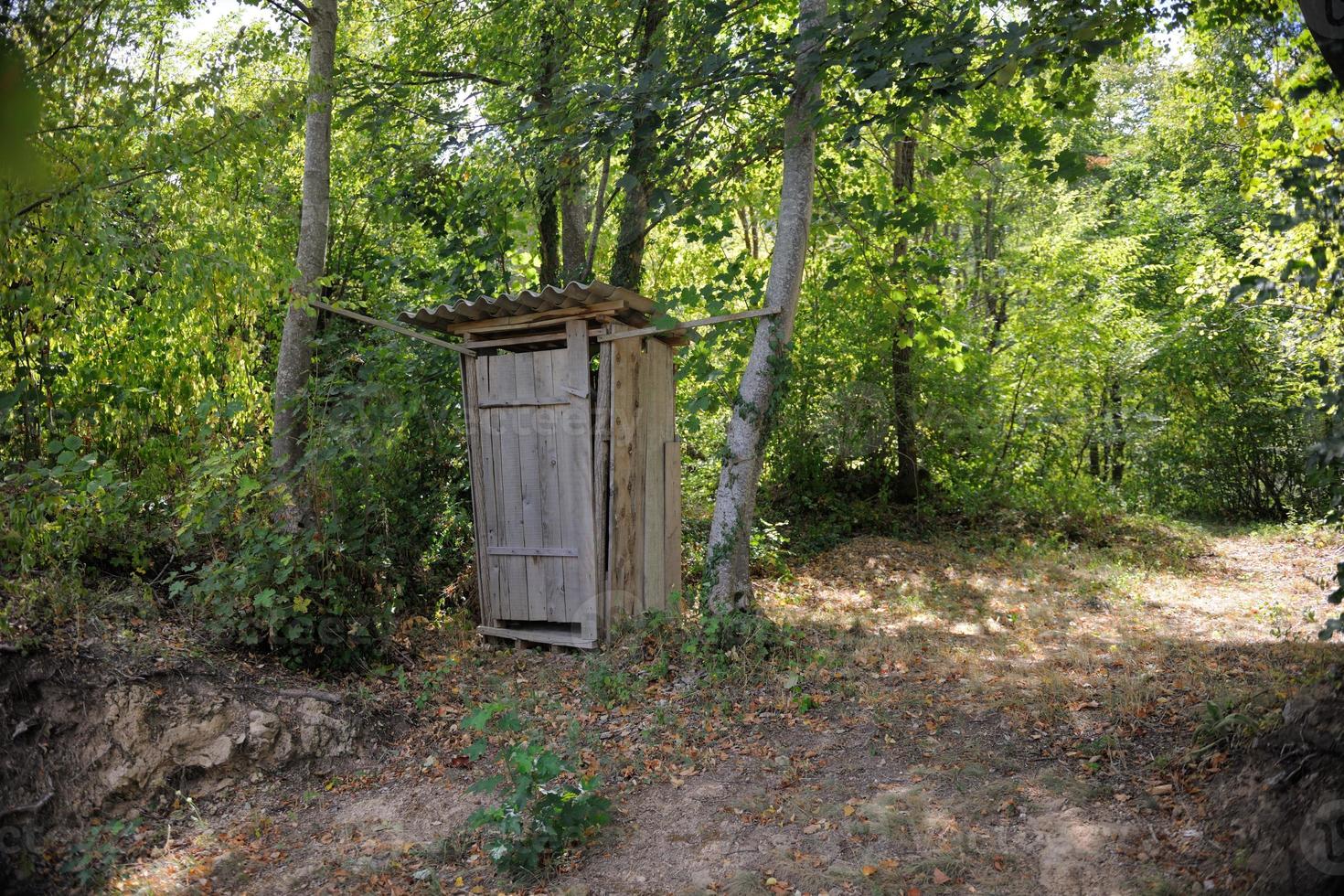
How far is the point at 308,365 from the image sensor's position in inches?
242

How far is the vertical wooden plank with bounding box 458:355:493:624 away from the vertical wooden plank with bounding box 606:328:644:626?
1.11 m

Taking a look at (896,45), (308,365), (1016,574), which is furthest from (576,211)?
(1016,574)

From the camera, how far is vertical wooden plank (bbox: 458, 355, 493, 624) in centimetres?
682

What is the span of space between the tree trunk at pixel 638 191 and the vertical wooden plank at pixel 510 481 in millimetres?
1329

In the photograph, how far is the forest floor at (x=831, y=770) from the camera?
350 cm

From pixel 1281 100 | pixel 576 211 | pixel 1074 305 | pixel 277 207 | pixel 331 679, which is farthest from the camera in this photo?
pixel 1074 305

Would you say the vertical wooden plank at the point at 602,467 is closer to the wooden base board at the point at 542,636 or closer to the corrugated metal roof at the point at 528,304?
the wooden base board at the point at 542,636

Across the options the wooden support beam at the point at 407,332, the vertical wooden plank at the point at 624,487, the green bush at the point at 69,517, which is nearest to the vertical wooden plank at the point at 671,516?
the vertical wooden plank at the point at 624,487

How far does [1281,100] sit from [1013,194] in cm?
1328

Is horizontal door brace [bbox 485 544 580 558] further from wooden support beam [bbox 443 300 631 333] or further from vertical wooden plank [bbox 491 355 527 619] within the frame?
wooden support beam [bbox 443 300 631 333]

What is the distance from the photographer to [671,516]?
7020mm

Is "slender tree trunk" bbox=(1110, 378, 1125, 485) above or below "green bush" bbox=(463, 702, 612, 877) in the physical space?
above

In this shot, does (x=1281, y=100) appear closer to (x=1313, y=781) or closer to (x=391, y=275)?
(x=1313, y=781)

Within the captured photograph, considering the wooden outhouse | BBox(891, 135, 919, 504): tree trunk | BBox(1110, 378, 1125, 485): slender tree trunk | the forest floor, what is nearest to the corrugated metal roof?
the wooden outhouse
